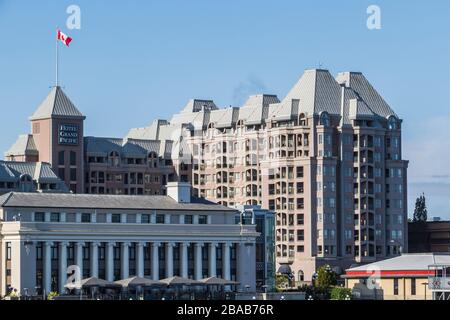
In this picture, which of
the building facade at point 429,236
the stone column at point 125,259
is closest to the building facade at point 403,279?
the stone column at point 125,259

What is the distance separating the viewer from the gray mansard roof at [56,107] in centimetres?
17825

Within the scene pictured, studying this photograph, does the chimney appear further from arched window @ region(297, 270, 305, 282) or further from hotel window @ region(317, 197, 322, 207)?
hotel window @ region(317, 197, 322, 207)

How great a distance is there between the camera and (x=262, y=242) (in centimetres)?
14600

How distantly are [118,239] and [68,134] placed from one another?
2064 inches

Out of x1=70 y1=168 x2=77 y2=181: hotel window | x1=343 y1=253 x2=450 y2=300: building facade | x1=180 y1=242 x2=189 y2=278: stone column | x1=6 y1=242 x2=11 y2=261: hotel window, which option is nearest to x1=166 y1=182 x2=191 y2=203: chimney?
x1=180 y1=242 x2=189 y2=278: stone column

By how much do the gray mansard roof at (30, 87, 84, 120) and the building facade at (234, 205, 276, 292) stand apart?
37.2 m

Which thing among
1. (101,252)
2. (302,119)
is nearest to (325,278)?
(101,252)

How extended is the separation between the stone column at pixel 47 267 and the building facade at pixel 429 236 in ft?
253

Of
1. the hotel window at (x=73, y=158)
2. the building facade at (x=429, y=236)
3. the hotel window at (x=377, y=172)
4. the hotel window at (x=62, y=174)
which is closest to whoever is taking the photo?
the hotel window at (x=62, y=174)

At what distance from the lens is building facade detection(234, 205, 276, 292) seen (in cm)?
14388

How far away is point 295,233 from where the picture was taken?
179375 mm

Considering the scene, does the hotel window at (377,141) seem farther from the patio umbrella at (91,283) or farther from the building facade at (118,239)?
the patio umbrella at (91,283)

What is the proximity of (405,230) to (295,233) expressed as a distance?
50.9ft
